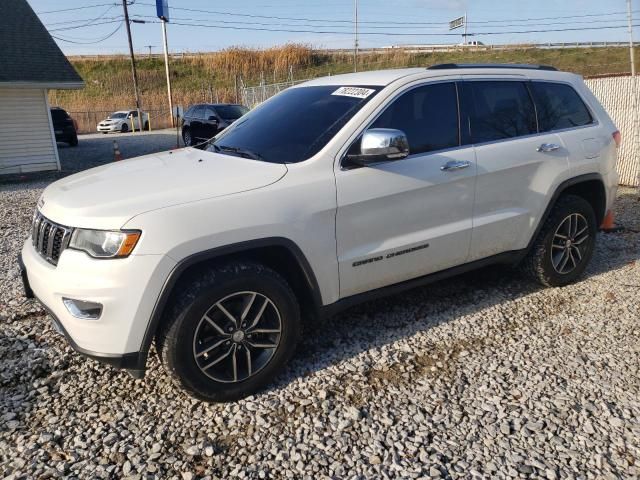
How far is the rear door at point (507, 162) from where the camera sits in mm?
3908

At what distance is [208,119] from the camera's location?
Result: 1894 centimetres

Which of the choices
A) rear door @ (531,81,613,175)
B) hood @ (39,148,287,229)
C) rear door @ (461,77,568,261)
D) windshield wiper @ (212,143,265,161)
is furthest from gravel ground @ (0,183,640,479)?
windshield wiper @ (212,143,265,161)

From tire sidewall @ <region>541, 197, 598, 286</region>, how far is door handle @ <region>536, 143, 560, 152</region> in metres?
0.52

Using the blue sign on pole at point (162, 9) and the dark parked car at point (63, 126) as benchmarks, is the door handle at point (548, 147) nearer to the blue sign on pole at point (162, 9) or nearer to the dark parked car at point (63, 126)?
the dark parked car at point (63, 126)

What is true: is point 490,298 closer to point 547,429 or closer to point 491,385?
point 491,385

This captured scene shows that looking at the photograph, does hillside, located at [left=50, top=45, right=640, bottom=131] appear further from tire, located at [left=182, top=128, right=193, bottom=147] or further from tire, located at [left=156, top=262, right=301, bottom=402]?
tire, located at [left=156, top=262, right=301, bottom=402]

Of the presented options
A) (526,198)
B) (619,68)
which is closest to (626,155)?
(526,198)

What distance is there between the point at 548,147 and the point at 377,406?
8.71ft

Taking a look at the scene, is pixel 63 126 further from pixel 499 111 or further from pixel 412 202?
pixel 412 202

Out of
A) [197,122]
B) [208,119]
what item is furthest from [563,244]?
[197,122]

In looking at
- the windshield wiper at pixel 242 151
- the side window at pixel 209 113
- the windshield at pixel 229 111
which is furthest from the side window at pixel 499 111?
the side window at pixel 209 113

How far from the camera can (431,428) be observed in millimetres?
2795

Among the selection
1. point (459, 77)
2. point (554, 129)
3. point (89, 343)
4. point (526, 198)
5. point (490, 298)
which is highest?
point (459, 77)

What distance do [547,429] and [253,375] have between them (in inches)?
66.0
